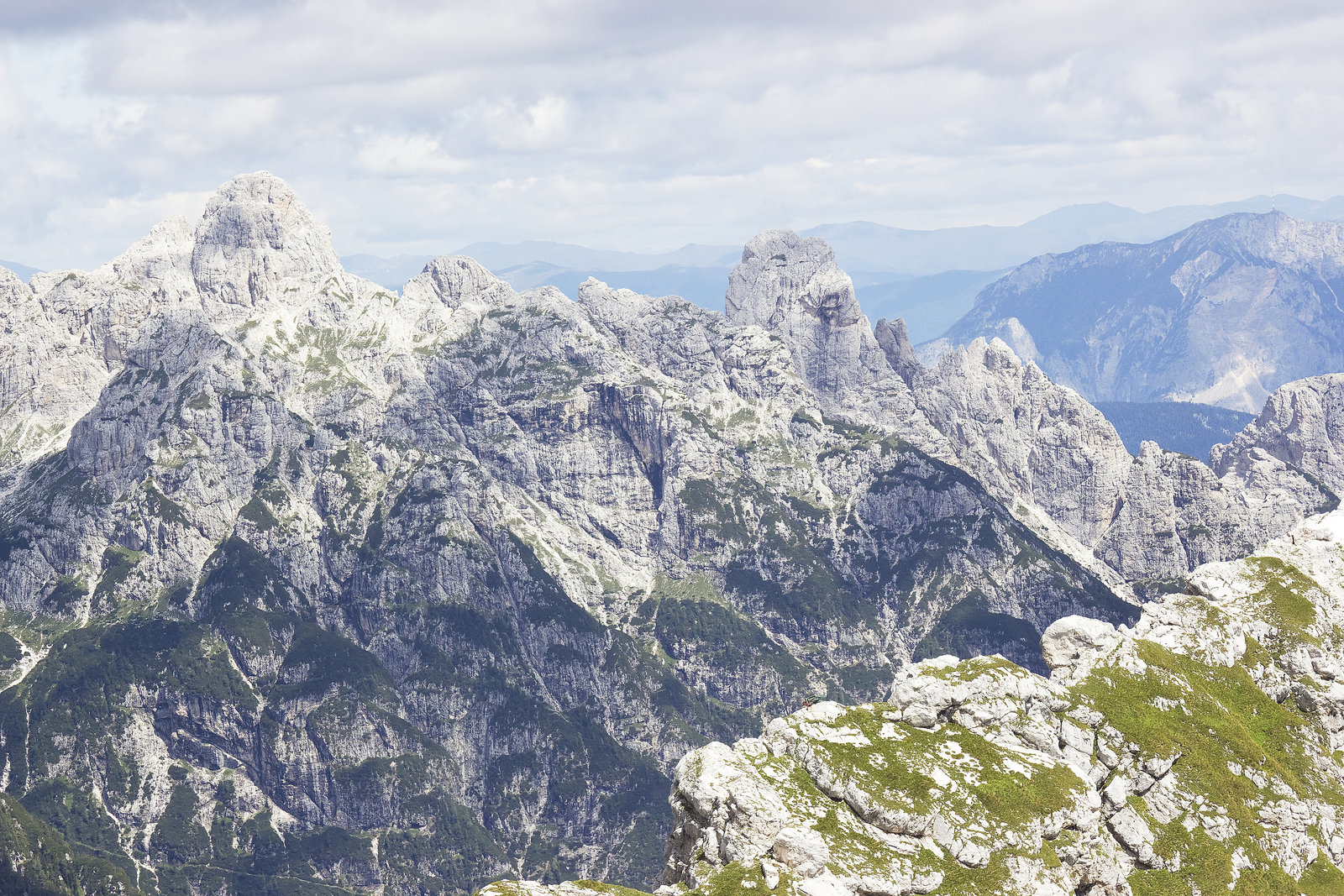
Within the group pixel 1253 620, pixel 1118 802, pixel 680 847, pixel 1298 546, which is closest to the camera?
pixel 680 847

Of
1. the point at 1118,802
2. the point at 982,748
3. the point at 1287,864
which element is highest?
the point at 982,748

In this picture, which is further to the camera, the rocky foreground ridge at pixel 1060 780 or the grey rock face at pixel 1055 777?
the grey rock face at pixel 1055 777

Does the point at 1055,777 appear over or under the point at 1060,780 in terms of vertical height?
over

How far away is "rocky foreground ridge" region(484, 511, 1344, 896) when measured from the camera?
101125mm

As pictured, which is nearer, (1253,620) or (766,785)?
(766,785)

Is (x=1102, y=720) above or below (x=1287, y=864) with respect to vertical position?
above

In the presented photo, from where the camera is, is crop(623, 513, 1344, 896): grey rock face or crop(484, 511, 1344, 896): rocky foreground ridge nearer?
crop(484, 511, 1344, 896): rocky foreground ridge

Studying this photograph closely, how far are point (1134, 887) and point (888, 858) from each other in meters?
29.7

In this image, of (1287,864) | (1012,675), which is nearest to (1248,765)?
(1287,864)

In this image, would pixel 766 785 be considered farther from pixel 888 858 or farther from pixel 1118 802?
pixel 1118 802

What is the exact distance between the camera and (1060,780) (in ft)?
367

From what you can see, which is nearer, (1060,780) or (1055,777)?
(1060,780)

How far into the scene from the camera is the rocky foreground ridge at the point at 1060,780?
101 metres

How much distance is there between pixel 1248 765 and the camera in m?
127
